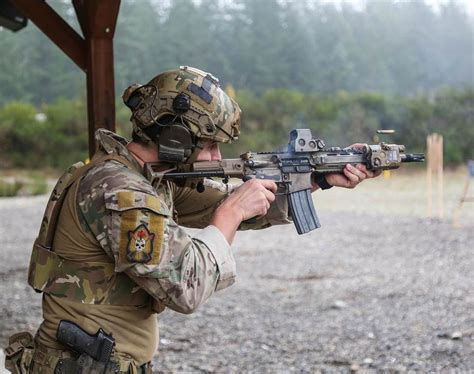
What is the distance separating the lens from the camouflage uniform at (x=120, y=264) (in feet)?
6.90

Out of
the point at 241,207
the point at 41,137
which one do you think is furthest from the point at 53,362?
the point at 41,137

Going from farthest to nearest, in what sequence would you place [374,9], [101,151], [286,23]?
[374,9] < [286,23] < [101,151]

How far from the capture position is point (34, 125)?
79.6 ft

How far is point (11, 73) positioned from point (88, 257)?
104ft

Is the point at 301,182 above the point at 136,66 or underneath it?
underneath

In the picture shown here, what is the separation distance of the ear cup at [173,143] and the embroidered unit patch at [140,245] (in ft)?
0.92

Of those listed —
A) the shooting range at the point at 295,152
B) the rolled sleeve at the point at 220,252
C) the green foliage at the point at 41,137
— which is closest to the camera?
the rolled sleeve at the point at 220,252

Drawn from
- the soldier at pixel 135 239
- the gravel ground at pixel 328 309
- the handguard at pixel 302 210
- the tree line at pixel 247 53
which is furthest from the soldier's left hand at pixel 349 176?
the tree line at pixel 247 53

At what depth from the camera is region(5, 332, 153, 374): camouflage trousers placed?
88.6 inches

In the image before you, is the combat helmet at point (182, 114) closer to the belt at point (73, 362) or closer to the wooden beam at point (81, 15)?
the belt at point (73, 362)

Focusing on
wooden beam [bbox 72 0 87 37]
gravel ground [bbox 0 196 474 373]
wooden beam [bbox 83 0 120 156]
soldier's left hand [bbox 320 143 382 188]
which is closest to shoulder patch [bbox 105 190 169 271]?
soldier's left hand [bbox 320 143 382 188]

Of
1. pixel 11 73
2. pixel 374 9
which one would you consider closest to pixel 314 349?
pixel 11 73

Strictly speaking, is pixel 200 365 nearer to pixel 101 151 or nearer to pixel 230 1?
pixel 101 151

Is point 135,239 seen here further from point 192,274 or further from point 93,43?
point 93,43
